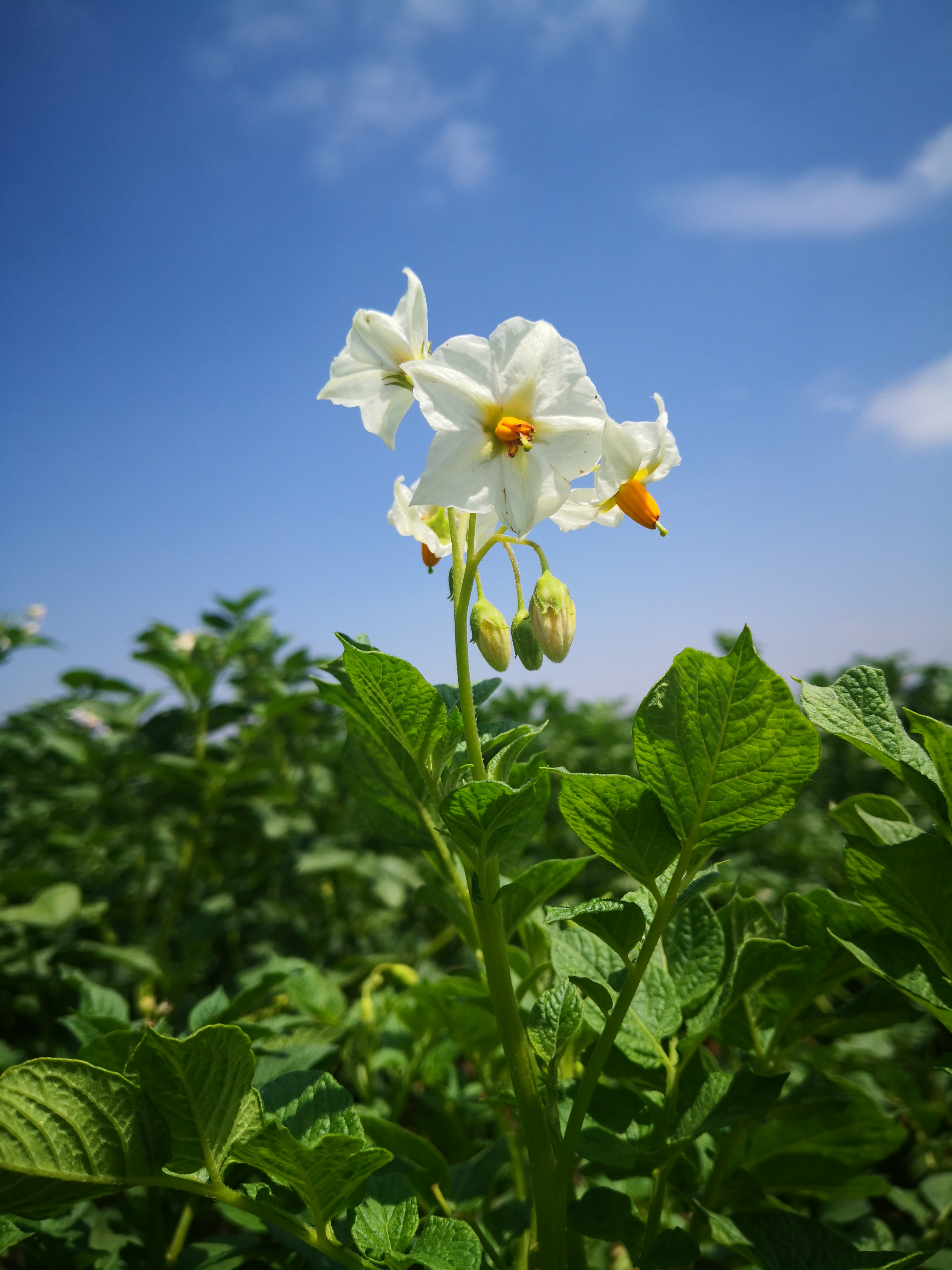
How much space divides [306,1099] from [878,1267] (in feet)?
1.84

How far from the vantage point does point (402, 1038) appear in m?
1.52

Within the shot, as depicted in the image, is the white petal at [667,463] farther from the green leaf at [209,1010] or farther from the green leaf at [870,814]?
the green leaf at [209,1010]

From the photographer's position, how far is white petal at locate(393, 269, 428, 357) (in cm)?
96

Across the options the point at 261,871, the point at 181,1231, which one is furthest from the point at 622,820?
the point at 261,871

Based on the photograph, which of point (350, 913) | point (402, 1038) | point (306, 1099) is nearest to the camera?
point (306, 1099)

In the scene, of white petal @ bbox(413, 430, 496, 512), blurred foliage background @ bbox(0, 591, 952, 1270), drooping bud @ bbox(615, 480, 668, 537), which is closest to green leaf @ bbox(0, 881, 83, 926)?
blurred foliage background @ bbox(0, 591, 952, 1270)

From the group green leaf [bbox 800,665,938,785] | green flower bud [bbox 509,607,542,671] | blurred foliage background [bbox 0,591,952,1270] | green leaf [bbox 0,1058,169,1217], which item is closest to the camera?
green leaf [bbox 0,1058,169,1217]

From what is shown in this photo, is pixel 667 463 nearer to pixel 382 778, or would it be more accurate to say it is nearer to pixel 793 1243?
pixel 382 778

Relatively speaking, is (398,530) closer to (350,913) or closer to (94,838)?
(94,838)

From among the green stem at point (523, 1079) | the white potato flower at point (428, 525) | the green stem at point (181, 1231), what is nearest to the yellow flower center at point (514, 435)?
the white potato flower at point (428, 525)

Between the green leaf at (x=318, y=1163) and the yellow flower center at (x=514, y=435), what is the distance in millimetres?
706

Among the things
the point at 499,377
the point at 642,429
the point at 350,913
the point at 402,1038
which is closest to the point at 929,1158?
the point at 402,1038

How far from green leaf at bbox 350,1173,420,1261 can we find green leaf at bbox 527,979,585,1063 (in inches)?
8.1

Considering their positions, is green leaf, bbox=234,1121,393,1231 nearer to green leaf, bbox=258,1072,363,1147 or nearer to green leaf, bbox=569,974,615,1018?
green leaf, bbox=258,1072,363,1147
